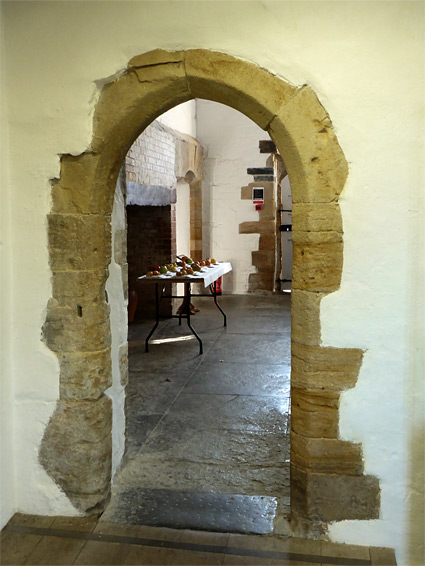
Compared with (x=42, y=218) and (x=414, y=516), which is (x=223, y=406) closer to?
(x=414, y=516)

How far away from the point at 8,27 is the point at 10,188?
2.48 ft

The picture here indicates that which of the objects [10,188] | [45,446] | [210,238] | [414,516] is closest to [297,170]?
[10,188]

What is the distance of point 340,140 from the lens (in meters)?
2.48

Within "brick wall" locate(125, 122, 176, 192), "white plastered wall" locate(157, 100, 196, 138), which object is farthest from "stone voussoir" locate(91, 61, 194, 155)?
"white plastered wall" locate(157, 100, 196, 138)

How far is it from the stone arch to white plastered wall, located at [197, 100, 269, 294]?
280 inches

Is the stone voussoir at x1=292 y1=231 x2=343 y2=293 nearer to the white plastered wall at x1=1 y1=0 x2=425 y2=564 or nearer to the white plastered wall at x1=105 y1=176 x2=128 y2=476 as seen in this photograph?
the white plastered wall at x1=1 y1=0 x2=425 y2=564

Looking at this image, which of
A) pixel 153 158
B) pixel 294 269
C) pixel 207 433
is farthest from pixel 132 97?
pixel 153 158

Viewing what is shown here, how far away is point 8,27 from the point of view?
2703mm

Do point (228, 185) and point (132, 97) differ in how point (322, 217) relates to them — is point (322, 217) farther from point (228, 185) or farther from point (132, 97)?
point (228, 185)

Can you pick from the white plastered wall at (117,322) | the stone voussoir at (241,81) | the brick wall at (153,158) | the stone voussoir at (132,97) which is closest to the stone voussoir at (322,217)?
the stone voussoir at (241,81)

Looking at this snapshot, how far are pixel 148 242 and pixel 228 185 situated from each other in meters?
2.69

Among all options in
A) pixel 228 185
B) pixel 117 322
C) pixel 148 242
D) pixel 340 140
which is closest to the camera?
pixel 340 140

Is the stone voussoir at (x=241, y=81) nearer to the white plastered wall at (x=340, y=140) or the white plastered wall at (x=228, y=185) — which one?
the white plastered wall at (x=340, y=140)

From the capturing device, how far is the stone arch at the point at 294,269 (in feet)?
8.25
